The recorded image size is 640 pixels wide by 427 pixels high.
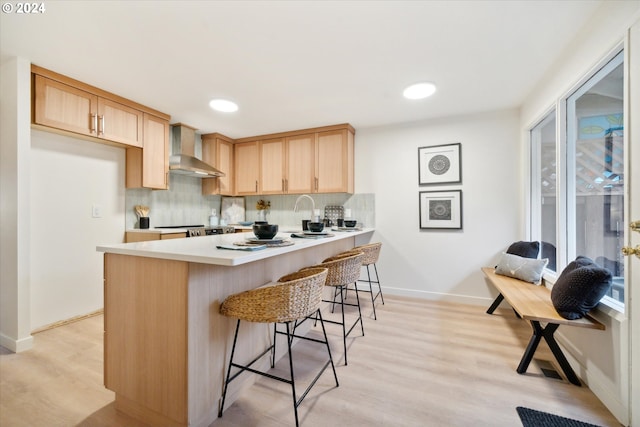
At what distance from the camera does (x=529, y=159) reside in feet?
9.45

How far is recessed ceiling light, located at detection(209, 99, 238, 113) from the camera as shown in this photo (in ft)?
9.67

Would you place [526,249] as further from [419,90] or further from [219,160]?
[219,160]

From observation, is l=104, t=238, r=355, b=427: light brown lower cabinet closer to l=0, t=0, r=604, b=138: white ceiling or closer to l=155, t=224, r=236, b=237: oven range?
l=0, t=0, r=604, b=138: white ceiling

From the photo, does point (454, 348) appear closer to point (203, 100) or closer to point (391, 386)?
point (391, 386)

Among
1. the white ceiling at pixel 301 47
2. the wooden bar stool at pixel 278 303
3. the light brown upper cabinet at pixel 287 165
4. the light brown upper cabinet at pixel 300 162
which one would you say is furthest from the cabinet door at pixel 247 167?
the wooden bar stool at pixel 278 303

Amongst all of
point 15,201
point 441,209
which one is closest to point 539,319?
point 441,209

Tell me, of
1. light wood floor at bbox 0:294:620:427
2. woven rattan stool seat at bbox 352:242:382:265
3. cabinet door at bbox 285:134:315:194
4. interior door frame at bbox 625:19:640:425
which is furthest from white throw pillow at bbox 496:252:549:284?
cabinet door at bbox 285:134:315:194

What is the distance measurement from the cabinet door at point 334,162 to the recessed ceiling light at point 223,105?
48.0 inches

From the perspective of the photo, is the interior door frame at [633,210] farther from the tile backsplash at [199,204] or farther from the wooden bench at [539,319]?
the tile backsplash at [199,204]

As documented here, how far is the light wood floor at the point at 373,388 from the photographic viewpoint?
1419 millimetres

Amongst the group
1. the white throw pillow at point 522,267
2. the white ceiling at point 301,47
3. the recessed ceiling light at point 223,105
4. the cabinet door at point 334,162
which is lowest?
the white throw pillow at point 522,267

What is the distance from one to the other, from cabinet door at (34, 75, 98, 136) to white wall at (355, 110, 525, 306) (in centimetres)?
306

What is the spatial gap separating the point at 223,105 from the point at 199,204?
1.80 metres

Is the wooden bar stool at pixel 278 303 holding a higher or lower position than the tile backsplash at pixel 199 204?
lower
